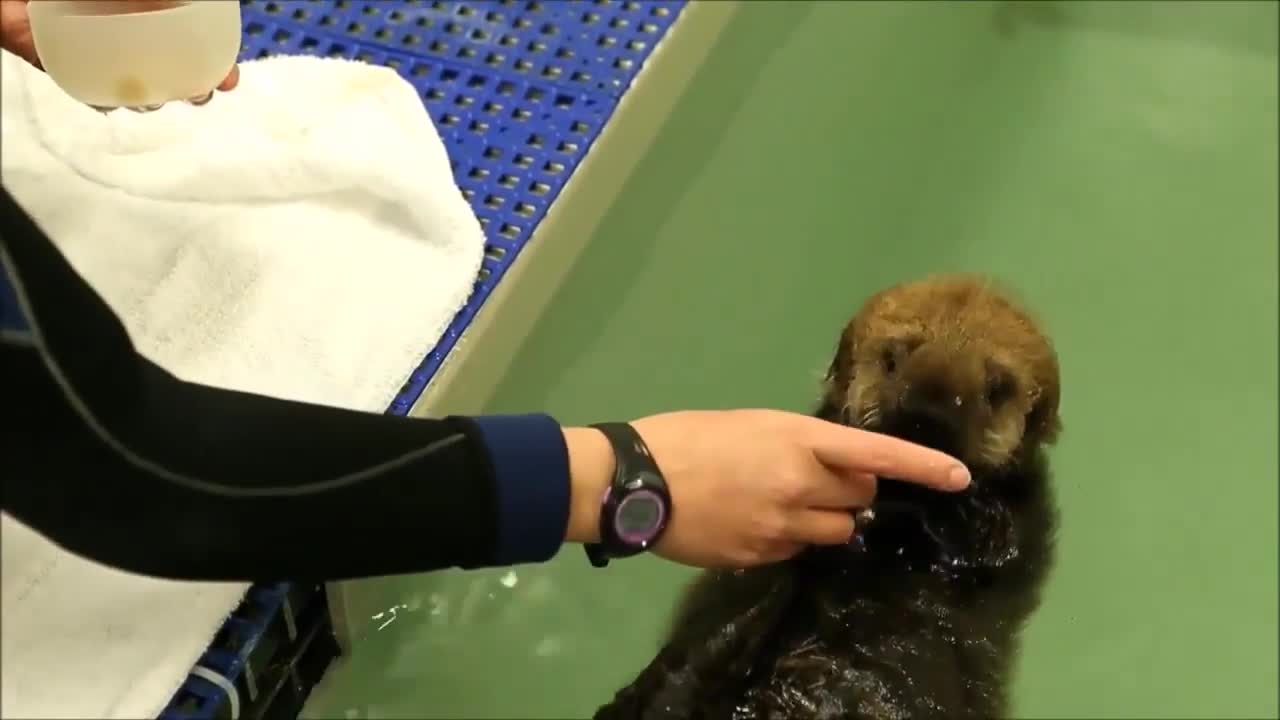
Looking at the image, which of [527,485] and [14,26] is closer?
[527,485]

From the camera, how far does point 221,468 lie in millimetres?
724

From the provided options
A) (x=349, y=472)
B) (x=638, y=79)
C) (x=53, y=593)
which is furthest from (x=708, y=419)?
(x=638, y=79)

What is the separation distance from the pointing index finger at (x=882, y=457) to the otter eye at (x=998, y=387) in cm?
26

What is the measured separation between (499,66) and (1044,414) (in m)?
0.87

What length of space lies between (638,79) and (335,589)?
32.5 inches

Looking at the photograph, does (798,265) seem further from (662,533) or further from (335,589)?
(662,533)

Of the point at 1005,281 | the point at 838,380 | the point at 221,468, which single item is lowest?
the point at 1005,281

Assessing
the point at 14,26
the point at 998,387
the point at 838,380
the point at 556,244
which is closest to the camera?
the point at 14,26

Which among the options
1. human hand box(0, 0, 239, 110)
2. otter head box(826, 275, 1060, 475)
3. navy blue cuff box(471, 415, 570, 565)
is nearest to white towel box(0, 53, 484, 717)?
human hand box(0, 0, 239, 110)

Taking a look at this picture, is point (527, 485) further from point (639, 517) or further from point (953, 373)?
point (953, 373)

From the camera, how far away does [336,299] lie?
1.31 m

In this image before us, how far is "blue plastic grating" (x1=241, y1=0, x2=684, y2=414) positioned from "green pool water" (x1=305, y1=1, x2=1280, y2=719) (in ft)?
0.67

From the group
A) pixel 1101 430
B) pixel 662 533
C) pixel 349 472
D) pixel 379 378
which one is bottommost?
pixel 1101 430

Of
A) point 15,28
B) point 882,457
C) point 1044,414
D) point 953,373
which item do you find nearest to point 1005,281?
point 1044,414
